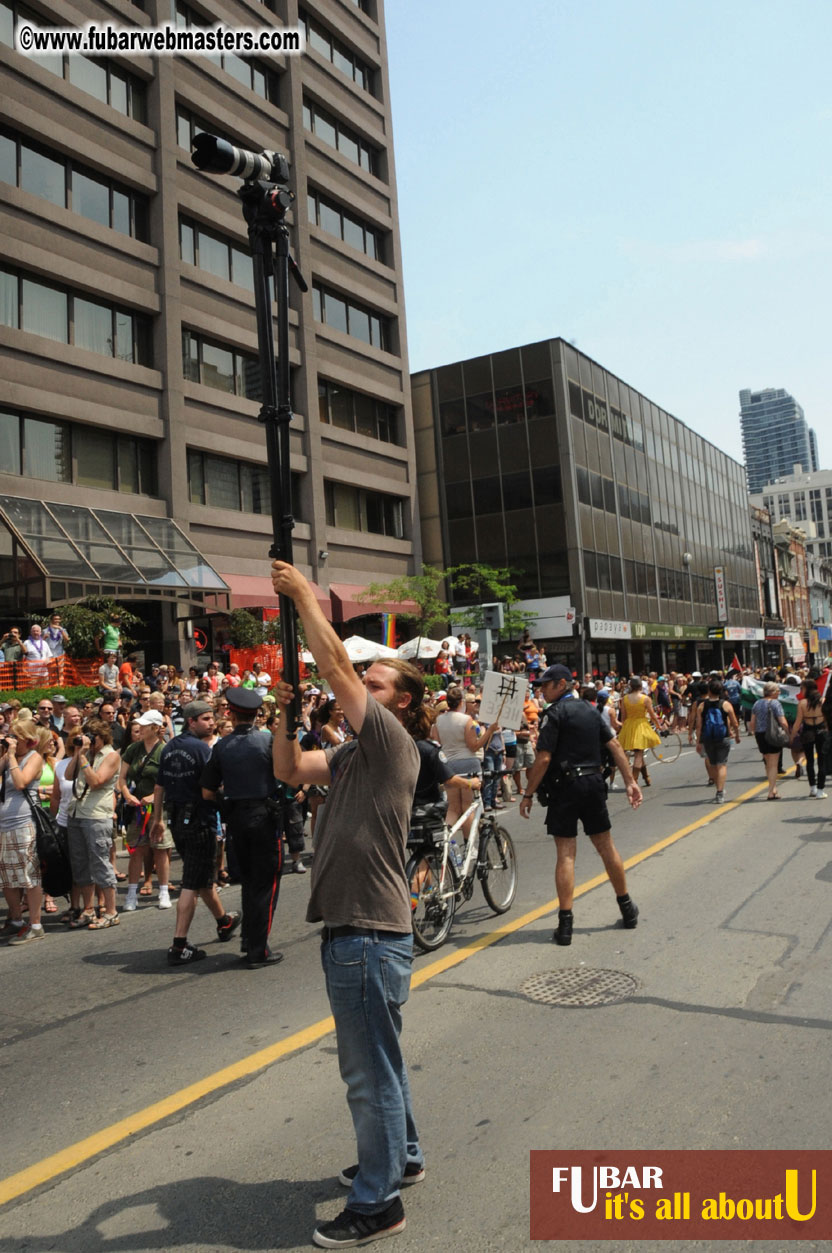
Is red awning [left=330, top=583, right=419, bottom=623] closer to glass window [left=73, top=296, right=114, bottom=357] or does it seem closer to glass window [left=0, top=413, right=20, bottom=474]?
glass window [left=73, top=296, right=114, bottom=357]

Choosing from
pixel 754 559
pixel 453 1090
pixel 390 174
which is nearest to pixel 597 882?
pixel 453 1090

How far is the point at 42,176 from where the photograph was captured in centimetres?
2516

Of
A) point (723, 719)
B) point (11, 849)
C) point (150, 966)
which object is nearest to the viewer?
point (150, 966)

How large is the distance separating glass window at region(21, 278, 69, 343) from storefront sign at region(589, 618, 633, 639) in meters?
23.8

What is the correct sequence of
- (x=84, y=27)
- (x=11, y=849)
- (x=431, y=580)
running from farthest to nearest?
(x=431, y=580) < (x=84, y=27) < (x=11, y=849)

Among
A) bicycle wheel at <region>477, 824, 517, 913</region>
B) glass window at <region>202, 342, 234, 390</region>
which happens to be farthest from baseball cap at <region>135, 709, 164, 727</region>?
glass window at <region>202, 342, 234, 390</region>

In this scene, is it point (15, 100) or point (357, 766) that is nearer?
point (357, 766)

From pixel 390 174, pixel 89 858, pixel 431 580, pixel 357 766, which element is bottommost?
pixel 89 858

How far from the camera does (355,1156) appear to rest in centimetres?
366

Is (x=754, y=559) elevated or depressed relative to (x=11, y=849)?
elevated

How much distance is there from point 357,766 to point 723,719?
460 inches

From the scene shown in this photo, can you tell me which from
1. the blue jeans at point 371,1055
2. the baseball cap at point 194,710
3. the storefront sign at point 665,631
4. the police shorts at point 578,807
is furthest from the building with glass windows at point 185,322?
the blue jeans at point 371,1055

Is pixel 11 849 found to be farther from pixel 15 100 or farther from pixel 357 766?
pixel 15 100

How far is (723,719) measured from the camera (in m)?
13.9
